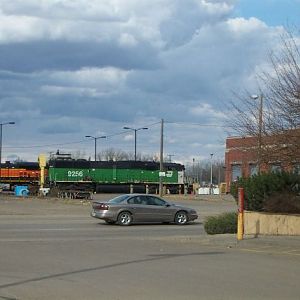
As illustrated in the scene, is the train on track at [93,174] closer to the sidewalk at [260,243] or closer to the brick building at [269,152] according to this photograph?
the brick building at [269,152]

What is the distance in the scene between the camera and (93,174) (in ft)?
241

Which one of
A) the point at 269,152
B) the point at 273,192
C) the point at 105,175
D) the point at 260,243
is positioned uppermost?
the point at 105,175

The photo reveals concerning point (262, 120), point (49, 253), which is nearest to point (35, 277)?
point (49, 253)

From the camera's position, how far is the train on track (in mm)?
71688

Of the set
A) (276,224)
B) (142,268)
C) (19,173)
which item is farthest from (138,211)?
(19,173)

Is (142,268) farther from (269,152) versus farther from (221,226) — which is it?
(221,226)

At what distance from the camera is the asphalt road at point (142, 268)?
31.8ft

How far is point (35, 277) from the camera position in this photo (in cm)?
1113

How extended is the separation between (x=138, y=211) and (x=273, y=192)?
8565 millimetres

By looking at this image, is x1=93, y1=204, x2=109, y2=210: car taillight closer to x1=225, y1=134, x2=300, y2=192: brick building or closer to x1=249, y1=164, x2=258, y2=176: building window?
x1=249, y1=164, x2=258, y2=176: building window

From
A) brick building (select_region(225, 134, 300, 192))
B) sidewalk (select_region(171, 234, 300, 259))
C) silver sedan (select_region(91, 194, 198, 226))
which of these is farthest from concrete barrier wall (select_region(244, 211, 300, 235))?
silver sedan (select_region(91, 194, 198, 226))

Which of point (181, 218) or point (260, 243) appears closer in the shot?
point (260, 243)

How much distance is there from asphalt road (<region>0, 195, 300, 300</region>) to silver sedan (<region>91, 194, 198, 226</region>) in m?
5.38

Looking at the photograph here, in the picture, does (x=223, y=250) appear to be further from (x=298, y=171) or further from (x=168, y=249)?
(x=298, y=171)
